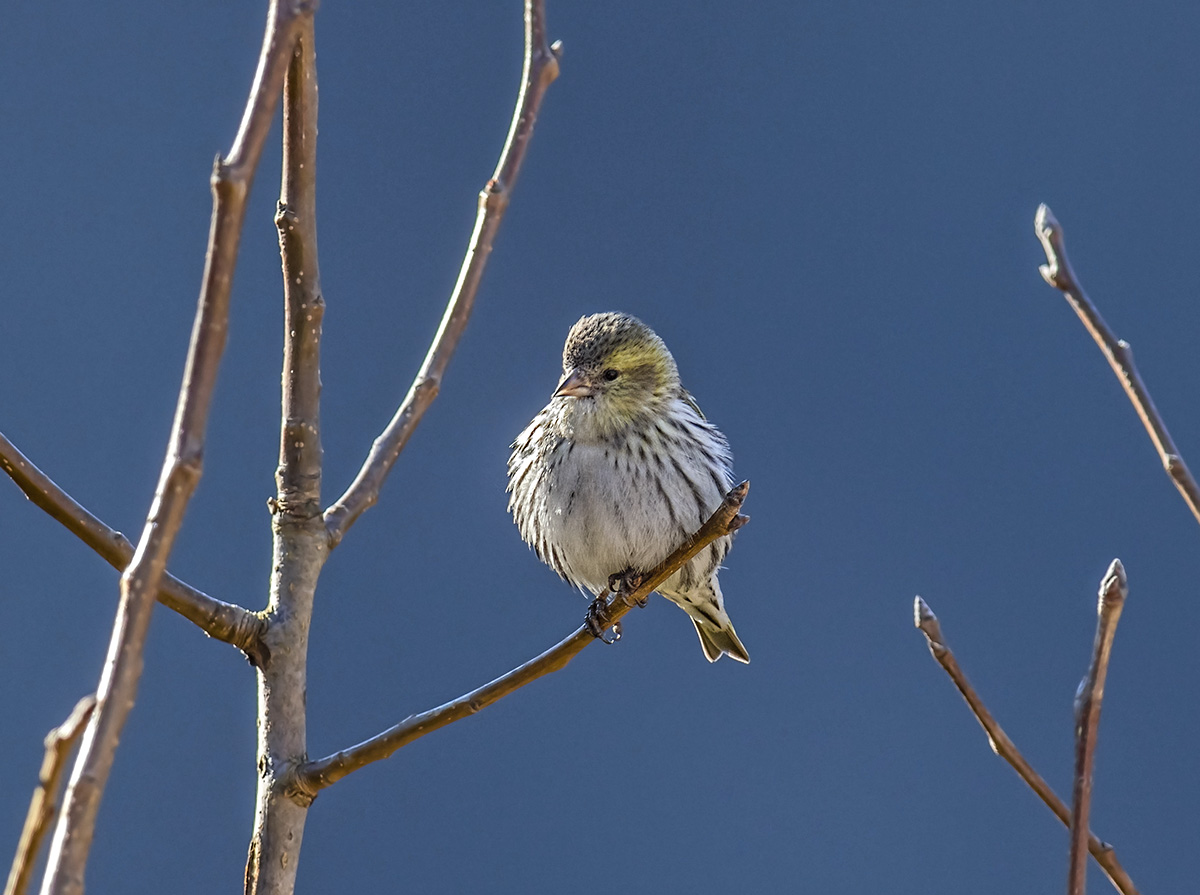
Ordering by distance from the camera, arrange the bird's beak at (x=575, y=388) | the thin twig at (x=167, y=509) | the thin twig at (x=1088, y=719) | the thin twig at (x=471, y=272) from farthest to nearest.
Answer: the bird's beak at (x=575, y=388), the thin twig at (x=471, y=272), the thin twig at (x=1088, y=719), the thin twig at (x=167, y=509)

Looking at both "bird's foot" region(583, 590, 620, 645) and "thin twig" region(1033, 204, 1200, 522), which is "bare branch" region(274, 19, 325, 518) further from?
"bird's foot" region(583, 590, 620, 645)

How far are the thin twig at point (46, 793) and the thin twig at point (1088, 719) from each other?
71 centimetres

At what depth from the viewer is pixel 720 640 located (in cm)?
423

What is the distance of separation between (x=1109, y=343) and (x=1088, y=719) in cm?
37

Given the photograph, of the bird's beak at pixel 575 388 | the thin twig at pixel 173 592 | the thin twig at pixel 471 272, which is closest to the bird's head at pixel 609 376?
the bird's beak at pixel 575 388

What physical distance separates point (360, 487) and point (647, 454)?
1708 mm

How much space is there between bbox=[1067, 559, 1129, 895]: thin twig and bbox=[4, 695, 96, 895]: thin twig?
714mm

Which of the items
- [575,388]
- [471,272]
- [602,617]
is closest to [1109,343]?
[471,272]

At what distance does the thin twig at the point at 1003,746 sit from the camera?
3.73ft

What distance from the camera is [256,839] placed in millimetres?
1647

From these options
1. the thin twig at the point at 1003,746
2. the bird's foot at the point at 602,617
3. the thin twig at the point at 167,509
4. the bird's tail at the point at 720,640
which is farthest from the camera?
the bird's tail at the point at 720,640

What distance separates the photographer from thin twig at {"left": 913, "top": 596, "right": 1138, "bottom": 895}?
1.14 m

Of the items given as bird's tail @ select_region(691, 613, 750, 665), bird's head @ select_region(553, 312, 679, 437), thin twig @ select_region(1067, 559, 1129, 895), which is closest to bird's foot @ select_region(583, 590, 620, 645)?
bird's head @ select_region(553, 312, 679, 437)

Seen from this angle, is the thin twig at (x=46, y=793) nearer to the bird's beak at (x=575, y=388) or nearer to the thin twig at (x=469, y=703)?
the thin twig at (x=469, y=703)
